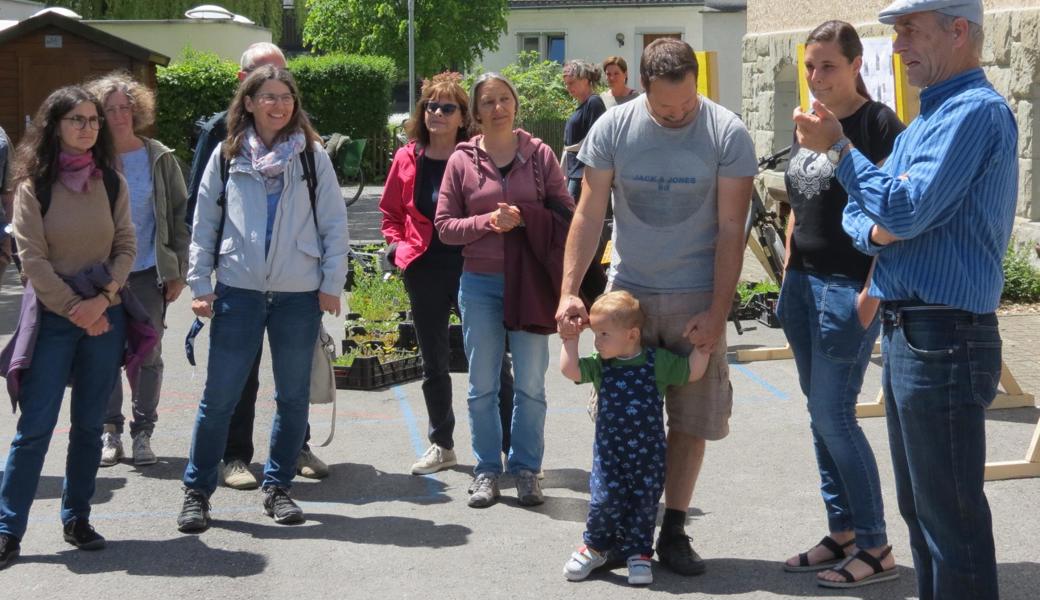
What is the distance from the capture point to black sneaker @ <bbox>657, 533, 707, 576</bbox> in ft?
17.3

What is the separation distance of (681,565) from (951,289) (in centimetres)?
190

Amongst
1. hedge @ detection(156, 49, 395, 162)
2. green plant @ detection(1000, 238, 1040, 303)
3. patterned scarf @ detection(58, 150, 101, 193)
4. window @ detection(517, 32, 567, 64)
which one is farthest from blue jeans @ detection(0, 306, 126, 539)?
window @ detection(517, 32, 567, 64)

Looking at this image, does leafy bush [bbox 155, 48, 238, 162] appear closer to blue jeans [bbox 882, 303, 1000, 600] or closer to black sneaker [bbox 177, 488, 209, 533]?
black sneaker [bbox 177, 488, 209, 533]

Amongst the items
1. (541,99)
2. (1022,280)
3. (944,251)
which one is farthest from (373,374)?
(541,99)

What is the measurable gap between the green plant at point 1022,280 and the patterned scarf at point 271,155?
7.35 m

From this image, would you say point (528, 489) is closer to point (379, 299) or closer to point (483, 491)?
point (483, 491)

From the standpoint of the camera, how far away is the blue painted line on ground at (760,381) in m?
8.57

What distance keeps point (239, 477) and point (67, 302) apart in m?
1.53

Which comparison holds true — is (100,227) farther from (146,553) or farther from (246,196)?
(146,553)

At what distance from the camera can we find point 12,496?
5496 millimetres

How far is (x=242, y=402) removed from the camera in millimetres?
6812

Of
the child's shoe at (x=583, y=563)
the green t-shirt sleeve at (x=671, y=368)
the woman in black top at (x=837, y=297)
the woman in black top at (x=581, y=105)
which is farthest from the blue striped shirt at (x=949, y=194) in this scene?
the woman in black top at (x=581, y=105)

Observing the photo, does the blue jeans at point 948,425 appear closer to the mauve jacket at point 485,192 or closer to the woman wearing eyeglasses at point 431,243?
the mauve jacket at point 485,192

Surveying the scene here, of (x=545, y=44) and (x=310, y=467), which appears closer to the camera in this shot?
(x=310, y=467)
